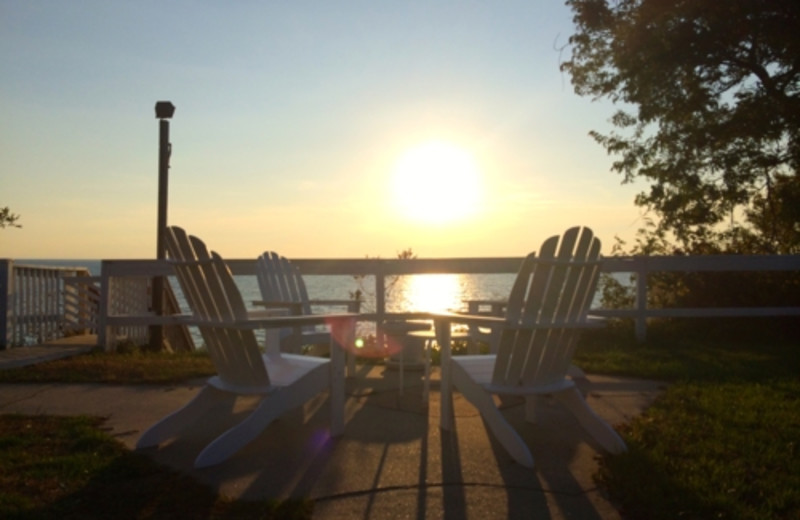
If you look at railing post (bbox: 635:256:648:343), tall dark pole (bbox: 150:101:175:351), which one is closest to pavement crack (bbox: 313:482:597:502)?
railing post (bbox: 635:256:648:343)

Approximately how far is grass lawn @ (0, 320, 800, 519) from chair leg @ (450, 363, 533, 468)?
1.36 ft

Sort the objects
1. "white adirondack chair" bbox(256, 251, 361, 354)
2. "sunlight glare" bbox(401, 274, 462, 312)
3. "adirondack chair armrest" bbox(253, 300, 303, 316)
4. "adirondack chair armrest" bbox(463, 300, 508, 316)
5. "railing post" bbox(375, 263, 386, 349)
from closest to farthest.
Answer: "adirondack chair armrest" bbox(253, 300, 303, 316) → "white adirondack chair" bbox(256, 251, 361, 354) → "adirondack chair armrest" bbox(463, 300, 508, 316) → "railing post" bbox(375, 263, 386, 349) → "sunlight glare" bbox(401, 274, 462, 312)

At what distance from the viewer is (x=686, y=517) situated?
3361 millimetres

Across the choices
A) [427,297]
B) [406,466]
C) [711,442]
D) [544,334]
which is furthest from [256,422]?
[427,297]

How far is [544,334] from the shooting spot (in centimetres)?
447

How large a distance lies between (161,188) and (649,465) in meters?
7.95

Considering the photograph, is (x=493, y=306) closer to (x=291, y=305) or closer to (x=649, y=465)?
(x=291, y=305)

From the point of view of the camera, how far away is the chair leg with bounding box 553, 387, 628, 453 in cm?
436

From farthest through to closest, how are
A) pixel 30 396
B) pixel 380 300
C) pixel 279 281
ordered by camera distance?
1. pixel 380 300
2. pixel 279 281
3. pixel 30 396

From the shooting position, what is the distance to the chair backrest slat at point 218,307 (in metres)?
4.39

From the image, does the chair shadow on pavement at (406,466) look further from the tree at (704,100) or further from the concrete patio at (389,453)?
the tree at (704,100)

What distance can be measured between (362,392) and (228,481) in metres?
2.51

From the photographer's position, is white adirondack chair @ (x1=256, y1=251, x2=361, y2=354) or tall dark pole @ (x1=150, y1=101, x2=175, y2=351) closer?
white adirondack chair @ (x1=256, y1=251, x2=361, y2=354)

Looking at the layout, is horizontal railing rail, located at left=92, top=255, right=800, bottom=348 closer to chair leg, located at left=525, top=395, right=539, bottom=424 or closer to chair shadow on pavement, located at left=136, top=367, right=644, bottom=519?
chair shadow on pavement, located at left=136, top=367, right=644, bottom=519
